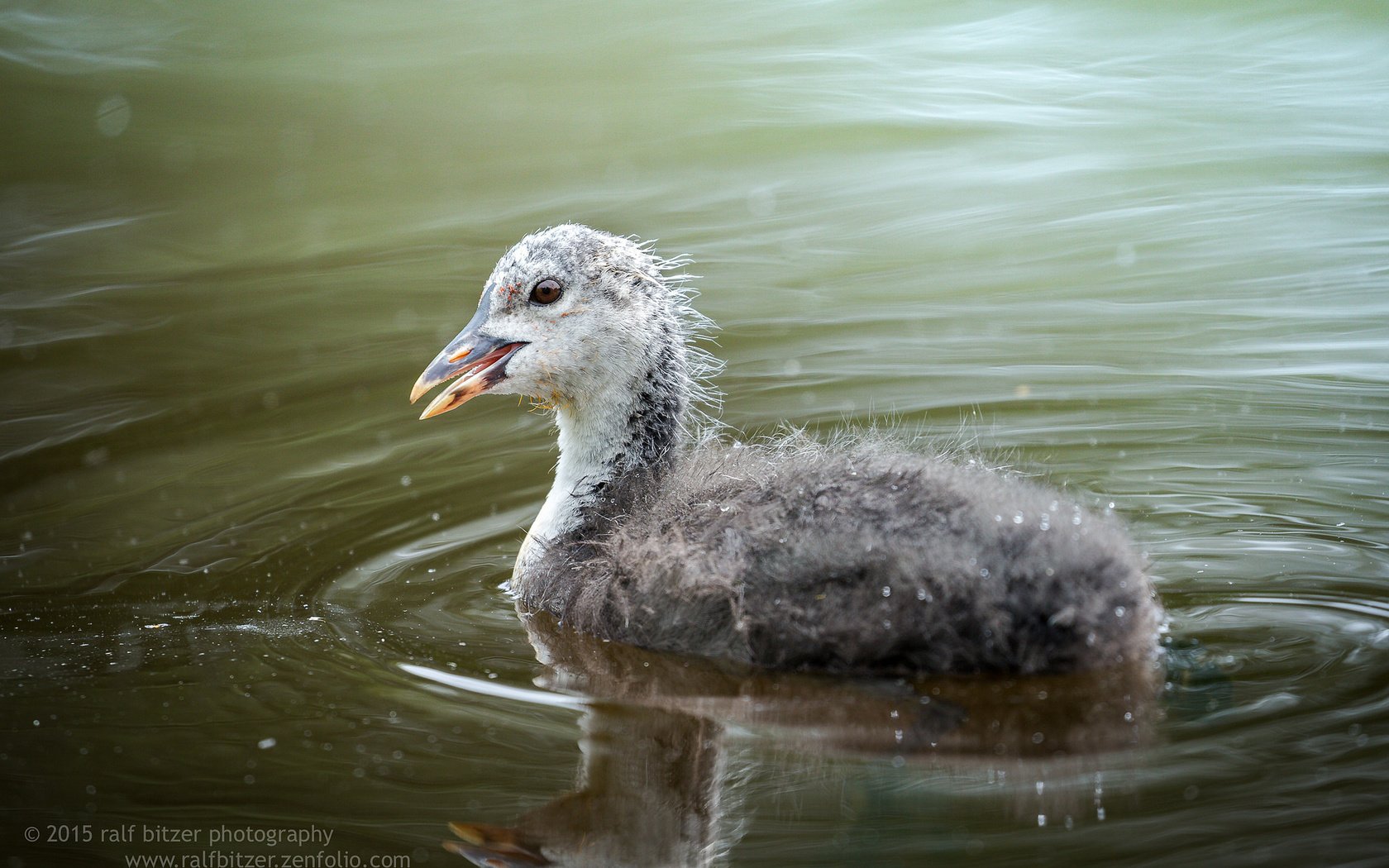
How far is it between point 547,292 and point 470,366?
38cm

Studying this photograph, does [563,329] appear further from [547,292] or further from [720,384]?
[720,384]

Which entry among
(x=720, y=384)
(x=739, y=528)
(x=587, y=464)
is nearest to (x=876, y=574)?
(x=739, y=528)

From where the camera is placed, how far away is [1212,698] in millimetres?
4102

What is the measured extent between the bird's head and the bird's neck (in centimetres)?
3

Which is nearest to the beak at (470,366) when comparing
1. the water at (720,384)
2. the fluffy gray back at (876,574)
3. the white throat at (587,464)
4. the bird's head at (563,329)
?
the bird's head at (563,329)

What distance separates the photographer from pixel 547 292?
5.41 metres

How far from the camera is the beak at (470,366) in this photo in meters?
5.42

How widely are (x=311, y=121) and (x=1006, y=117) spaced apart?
17.5 feet

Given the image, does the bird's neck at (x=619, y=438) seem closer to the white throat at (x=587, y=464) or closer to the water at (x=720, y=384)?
the white throat at (x=587, y=464)

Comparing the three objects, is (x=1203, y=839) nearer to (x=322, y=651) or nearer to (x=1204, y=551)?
(x=1204, y=551)

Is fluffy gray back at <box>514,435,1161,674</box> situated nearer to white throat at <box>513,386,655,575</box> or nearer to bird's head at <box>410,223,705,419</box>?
white throat at <box>513,386,655,575</box>

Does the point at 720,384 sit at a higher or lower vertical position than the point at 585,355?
lower

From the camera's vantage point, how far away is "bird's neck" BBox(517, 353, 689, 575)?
17.7 feet

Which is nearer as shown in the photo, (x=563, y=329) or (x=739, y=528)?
(x=739, y=528)
